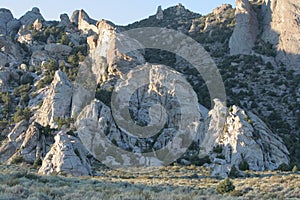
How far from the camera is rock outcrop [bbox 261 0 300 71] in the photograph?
6756cm

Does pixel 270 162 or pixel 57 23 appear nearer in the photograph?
pixel 270 162

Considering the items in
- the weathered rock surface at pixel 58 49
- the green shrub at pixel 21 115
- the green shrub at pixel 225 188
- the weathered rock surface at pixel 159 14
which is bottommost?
the green shrub at pixel 225 188

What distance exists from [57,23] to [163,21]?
27.4m

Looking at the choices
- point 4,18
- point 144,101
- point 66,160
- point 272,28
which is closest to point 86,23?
point 4,18

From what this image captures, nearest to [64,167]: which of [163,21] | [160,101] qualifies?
[160,101]

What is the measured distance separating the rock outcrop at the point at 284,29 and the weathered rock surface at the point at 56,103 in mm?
36231

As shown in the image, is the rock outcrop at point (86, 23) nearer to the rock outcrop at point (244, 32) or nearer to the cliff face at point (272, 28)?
the rock outcrop at point (244, 32)

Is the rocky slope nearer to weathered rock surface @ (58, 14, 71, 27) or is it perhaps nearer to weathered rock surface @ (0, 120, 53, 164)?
weathered rock surface @ (0, 120, 53, 164)

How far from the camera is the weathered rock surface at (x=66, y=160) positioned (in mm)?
32250

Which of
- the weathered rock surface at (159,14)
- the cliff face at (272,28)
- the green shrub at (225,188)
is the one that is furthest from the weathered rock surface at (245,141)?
the weathered rock surface at (159,14)

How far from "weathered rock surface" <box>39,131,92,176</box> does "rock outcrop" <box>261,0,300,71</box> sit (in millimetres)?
43930

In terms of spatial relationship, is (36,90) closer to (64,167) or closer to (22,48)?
(22,48)

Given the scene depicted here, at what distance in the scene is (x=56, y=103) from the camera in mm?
50812

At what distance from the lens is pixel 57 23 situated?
9712 cm
